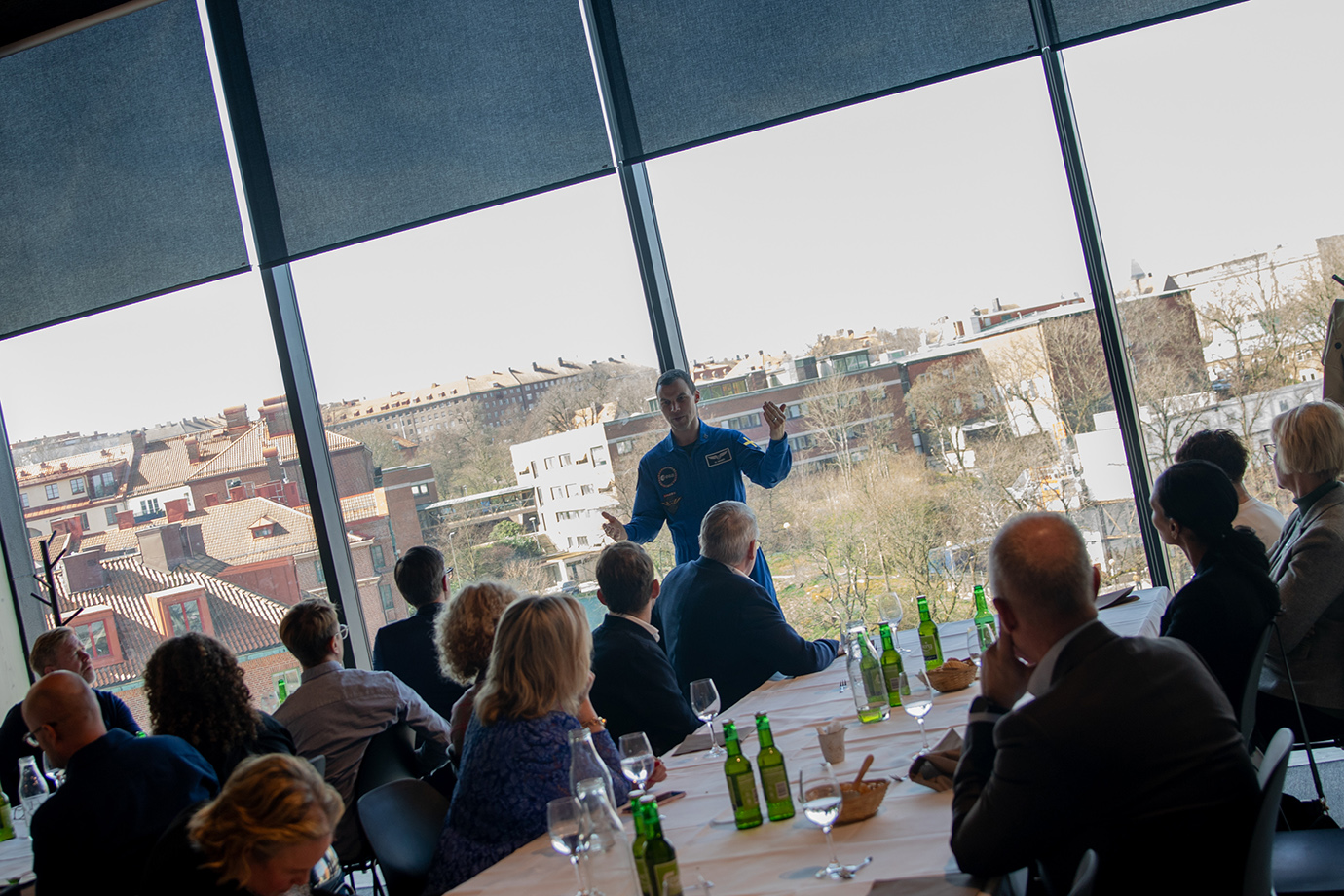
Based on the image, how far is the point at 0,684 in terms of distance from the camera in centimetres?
573

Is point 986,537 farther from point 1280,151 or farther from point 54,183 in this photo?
point 54,183

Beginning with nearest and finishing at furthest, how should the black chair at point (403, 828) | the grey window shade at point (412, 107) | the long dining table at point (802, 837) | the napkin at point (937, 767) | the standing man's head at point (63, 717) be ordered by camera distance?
the long dining table at point (802, 837) < the napkin at point (937, 767) < the black chair at point (403, 828) < the standing man's head at point (63, 717) < the grey window shade at point (412, 107)

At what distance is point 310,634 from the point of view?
354 cm

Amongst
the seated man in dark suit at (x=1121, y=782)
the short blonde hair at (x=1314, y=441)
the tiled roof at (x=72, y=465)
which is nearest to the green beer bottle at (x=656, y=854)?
the seated man in dark suit at (x=1121, y=782)

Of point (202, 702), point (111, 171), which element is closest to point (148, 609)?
point (111, 171)

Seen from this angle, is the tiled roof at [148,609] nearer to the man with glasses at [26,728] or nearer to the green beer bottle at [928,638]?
the man with glasses at [26,728]

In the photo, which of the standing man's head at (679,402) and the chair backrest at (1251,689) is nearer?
the chair backrest at (1251,689)

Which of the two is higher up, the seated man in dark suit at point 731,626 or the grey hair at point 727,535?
the grey hair at point 727,535

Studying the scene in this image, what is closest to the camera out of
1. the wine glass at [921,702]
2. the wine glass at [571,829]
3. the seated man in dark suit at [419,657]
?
the wine glass at [571,829]

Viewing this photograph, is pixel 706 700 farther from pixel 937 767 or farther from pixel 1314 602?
pixel 1314 602

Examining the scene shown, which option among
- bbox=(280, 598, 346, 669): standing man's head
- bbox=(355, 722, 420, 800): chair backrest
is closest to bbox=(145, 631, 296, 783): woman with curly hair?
bbox=(355, 722, 420, 800): chair backrest

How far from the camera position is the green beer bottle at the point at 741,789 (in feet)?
6.58

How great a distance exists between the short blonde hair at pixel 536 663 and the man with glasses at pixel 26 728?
2.72 m

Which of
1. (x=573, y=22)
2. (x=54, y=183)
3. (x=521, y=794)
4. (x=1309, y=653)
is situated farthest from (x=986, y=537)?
(x=54, y=183)
